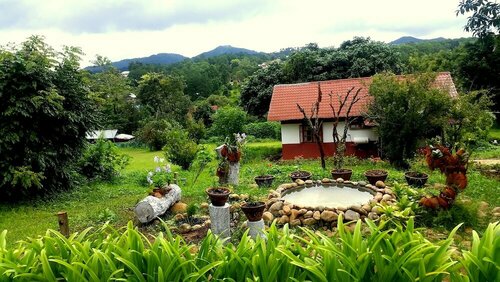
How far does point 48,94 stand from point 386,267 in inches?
376

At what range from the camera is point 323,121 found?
1897 cm

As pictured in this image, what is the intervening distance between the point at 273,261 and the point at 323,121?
16841mm

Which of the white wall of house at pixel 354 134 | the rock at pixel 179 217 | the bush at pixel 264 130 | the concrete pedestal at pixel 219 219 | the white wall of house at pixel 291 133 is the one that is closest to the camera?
the concrete pedestal at pixel 219 219

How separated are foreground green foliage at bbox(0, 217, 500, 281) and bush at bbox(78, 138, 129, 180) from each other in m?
10.6

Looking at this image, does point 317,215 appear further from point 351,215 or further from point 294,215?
point 351,215

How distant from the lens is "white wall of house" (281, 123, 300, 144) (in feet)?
63.0

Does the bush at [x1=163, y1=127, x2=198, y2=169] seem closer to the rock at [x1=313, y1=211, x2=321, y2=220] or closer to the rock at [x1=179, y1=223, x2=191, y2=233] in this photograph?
the rock at [x1=179, y1=223, x2=191, y2=233]

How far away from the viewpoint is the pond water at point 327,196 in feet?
25.7

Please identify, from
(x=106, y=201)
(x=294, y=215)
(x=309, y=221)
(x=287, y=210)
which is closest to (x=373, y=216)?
(x=309, y=221)

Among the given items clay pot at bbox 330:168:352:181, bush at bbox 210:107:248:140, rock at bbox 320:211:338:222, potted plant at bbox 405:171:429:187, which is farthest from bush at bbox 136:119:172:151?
rock at bbox 320:211:338:222

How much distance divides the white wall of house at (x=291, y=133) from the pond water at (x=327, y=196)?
1052 cm

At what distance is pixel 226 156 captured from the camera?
395 inches

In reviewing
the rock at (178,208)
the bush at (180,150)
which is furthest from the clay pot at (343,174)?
the bush at (180,150)

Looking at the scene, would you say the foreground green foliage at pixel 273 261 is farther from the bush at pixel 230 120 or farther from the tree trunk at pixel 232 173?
the bush at pixel 230 120
